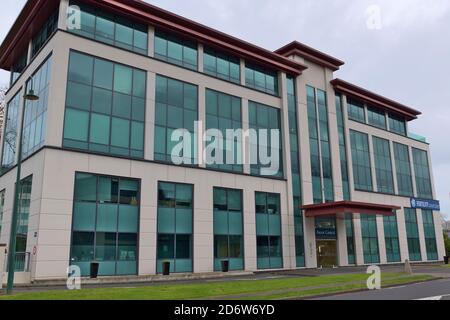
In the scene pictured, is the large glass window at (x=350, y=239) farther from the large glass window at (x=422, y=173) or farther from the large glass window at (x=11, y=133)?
the large glass window at (x=11, y=133)

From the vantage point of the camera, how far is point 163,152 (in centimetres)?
2969

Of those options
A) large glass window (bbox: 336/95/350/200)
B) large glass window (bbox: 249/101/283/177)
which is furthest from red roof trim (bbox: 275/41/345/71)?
large glass window (bbox: 249/101/283/177)

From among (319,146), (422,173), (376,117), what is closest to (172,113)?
(319,146)

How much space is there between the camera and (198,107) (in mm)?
32406

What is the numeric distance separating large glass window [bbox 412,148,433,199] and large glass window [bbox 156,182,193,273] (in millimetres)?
35152

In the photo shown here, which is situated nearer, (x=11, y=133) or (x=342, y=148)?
(x=11, y=133)

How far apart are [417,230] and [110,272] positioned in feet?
127

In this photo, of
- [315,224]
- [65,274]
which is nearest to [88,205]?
[65,274]

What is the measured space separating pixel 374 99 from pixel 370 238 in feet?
53.7

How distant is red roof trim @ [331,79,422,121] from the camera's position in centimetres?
4412

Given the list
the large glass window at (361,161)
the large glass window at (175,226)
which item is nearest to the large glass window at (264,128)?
the large glass window at (175,226)

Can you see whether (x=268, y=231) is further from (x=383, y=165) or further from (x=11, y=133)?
(x=11, y=133)

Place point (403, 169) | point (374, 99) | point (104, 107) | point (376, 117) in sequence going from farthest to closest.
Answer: point (403, 169) < point (376, 117) < point (374, 99) < point (104, 107)

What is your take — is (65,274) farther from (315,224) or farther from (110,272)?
(315,224)
